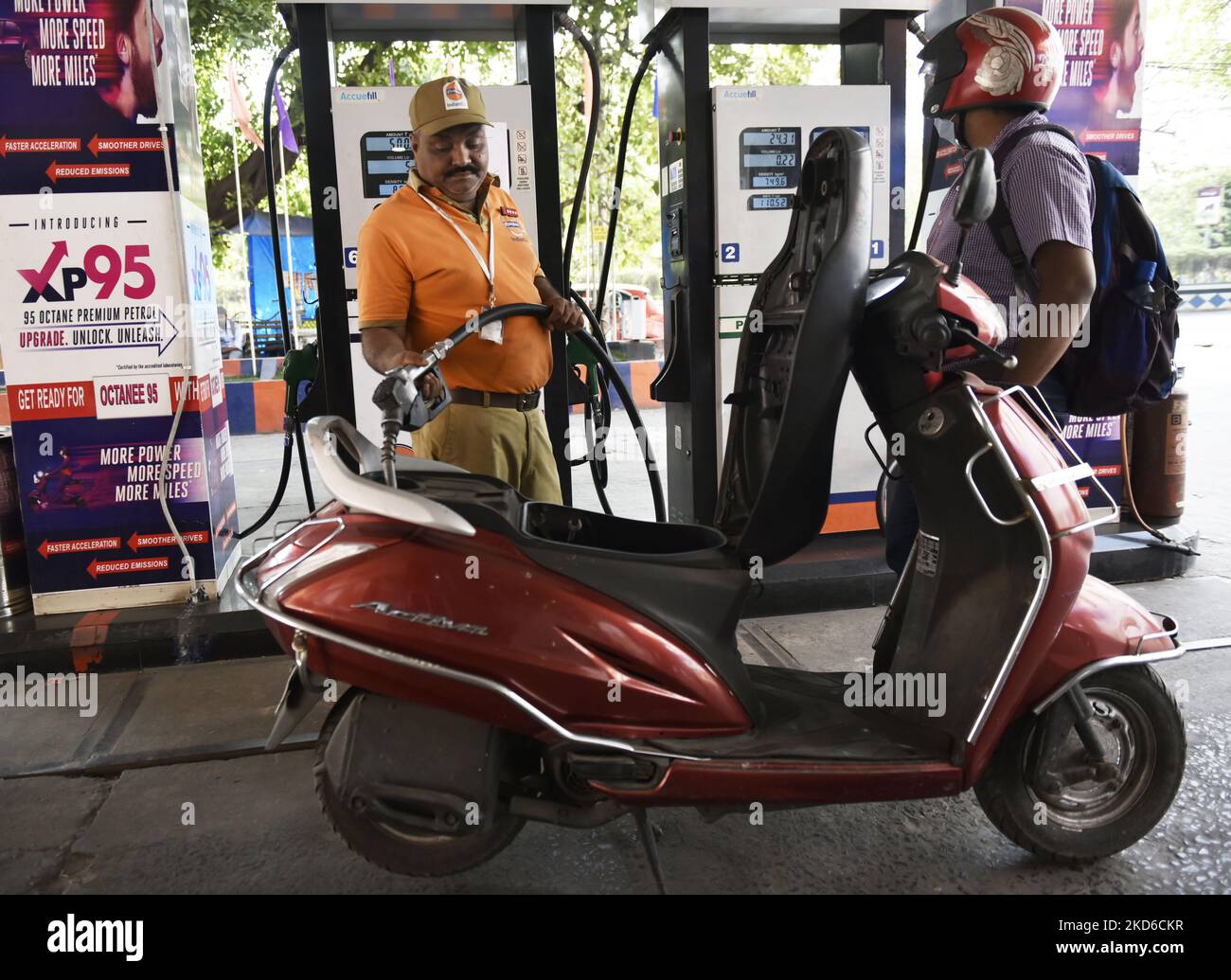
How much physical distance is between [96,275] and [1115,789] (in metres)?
3.80

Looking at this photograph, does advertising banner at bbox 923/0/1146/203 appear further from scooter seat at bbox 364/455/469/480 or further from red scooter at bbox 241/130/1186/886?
scooter seat at bbox 364/455/469/480

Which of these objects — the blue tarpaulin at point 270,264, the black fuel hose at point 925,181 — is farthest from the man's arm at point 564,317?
the blue tarpaulin at point 270,264

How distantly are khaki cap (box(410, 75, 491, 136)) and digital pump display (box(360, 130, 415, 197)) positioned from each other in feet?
5.47

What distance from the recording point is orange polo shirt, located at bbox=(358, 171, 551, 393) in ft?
9.52

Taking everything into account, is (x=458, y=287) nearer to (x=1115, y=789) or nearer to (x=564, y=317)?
(x=564, y=317)

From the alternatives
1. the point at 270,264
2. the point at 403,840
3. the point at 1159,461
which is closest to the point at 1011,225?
the point at 403,840

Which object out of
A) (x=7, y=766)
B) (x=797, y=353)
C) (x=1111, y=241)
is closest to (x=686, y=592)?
(x=797, y=353)

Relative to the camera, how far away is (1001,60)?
8.08ft

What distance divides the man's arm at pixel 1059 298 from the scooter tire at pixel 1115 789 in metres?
0.75

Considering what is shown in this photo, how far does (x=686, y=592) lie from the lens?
6.91 ft

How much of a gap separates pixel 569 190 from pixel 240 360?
5.76 metres

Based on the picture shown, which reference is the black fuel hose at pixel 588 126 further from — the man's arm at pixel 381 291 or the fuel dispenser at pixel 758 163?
the man's arm at pixel 381 291

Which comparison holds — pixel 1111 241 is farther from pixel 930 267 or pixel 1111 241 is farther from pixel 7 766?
pixel 7 766

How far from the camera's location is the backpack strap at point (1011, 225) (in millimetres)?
2439
